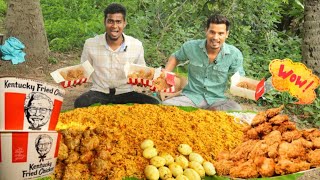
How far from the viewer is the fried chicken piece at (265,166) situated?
8.76 ft

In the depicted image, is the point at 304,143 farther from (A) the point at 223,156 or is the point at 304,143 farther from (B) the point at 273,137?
(A) the point at 223,156

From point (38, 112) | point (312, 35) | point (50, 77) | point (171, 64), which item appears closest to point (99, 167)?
point (38, 112)

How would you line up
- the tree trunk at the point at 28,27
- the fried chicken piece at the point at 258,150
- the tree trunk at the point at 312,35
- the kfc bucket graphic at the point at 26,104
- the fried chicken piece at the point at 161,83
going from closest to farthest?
the kfc bucket graphic at the point at 26,104 < the fried chicken piece at the point at 258,150 < the fried chicken piece at the point at 161,83 < the tree trunk at the point at 312,35 < the tree trunk at the point at 28,27

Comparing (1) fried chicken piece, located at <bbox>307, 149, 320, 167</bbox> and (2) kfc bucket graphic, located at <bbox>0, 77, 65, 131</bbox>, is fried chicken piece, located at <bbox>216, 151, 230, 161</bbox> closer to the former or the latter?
(1) fried chicken piece, located at <bbox>307, 149, 320, 167</bbox>

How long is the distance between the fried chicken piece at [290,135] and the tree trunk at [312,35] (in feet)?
8.73

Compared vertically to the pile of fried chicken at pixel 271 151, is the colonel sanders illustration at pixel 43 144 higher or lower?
higher

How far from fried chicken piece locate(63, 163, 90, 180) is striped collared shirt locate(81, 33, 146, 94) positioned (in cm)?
166

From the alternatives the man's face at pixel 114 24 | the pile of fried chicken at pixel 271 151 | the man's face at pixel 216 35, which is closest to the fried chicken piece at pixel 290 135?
the pile of fried chicken at pixel 271 151

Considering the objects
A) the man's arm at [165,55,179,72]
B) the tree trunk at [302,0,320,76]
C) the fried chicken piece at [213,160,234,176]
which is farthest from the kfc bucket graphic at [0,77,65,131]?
the tree trunk at [302,0,320,76]

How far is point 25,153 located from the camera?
1.99 meters

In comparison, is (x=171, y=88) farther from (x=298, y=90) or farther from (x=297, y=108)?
(x=297, y=108)

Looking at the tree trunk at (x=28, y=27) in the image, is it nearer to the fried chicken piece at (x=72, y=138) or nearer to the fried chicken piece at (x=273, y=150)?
the fried chicken piece at (x=72, y=138)

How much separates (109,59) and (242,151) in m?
1.65

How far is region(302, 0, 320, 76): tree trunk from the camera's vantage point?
540cm
